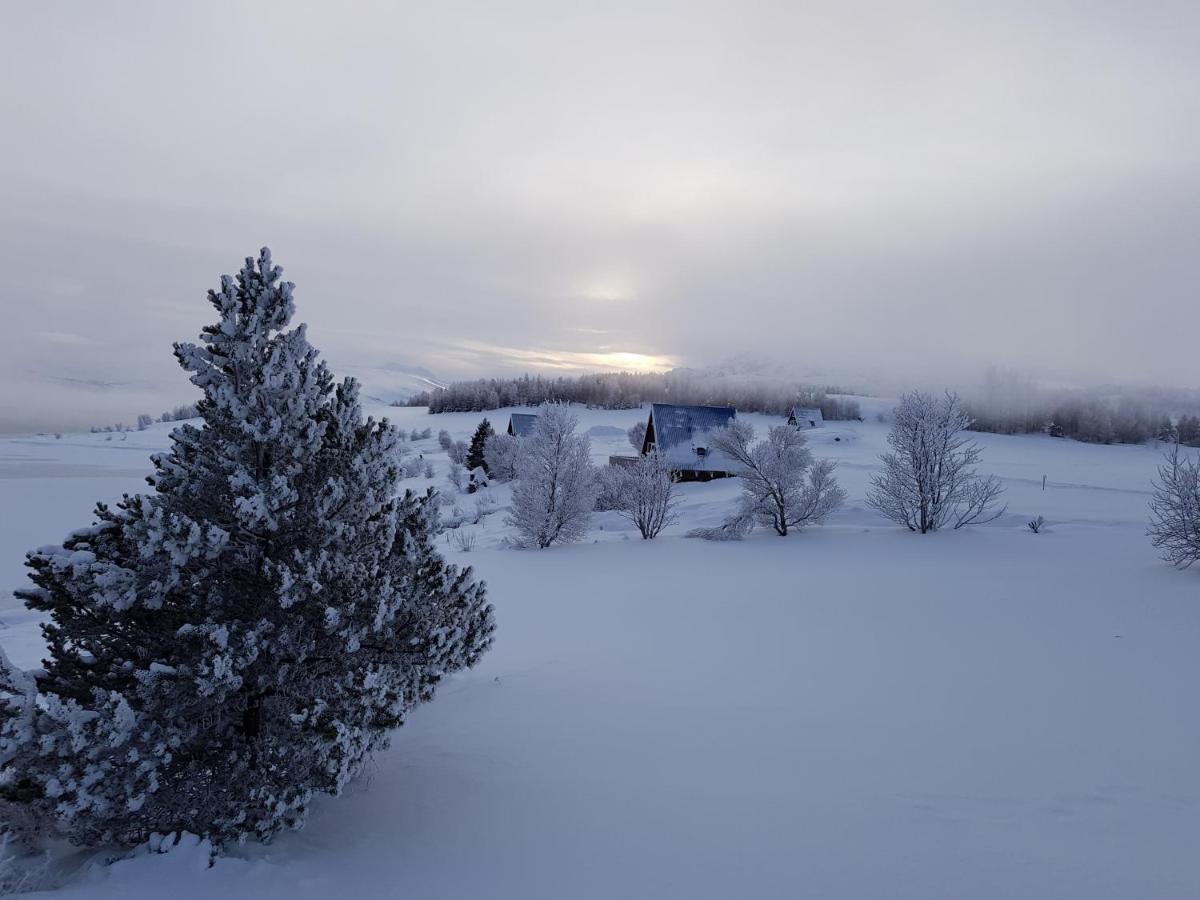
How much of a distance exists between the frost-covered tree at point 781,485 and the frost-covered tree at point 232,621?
19.6m

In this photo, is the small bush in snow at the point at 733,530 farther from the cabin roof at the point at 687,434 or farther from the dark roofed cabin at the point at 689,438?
the dark roofed cabin at the point at 689,438

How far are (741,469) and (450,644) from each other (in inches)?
794

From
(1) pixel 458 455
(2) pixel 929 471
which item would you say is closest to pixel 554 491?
(2) pixel 929 471

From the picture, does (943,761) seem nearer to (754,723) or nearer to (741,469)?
(754,723)

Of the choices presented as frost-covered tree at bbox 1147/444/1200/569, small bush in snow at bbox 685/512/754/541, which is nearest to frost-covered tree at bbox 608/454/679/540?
small bush in snow at bbox 685/512/754/541

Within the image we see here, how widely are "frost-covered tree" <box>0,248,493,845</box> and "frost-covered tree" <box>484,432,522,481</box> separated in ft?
134

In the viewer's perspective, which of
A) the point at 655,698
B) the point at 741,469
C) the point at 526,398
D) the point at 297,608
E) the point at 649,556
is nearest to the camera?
the point at 297,608

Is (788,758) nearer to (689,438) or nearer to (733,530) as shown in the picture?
(733,530)

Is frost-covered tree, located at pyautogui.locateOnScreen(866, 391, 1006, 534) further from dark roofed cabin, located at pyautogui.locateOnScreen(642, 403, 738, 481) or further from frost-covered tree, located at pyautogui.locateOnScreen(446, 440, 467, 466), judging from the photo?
frost-covered tree, located at pyautogui.locateOnScreen(446, 440, 467, 466)

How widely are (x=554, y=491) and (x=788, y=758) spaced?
19.3 meters

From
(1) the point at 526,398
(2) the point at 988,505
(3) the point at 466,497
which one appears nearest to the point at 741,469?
(2) the point at 988,505

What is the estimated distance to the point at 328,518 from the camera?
192 inches

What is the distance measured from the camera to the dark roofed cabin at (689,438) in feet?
131

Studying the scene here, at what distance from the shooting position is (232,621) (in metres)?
4.56
